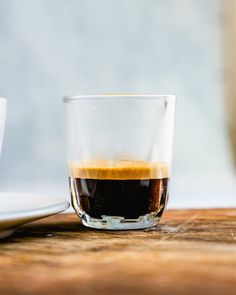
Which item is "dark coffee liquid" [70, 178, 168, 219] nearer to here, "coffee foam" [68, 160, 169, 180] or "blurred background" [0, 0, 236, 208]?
"coffee foam" [68, 160, 169, 180]

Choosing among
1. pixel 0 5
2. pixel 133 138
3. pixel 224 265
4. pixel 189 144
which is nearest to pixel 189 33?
pixel 189 144

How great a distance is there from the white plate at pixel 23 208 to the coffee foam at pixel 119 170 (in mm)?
46

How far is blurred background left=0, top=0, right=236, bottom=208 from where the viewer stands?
1.15m

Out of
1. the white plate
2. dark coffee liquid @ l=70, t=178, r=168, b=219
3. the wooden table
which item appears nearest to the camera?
the wooden table

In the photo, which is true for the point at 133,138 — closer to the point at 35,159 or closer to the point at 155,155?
the point at 155,155

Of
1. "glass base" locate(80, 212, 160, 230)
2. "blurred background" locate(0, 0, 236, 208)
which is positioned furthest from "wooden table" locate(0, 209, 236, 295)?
"blurred background" locate(0, 0, 236, 208)

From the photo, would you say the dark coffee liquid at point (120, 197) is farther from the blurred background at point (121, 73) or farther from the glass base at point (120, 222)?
the blurred background at point (121, 73)

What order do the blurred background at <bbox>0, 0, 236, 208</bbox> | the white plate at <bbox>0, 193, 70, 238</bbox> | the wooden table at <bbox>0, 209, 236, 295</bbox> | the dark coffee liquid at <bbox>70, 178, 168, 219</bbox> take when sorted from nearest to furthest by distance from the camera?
the wooden table at <bbox>0, 209, 236, 295</bbox>, the white plate at <bbox>0, 193, 70, 238</bbox>, the dark coffee liquid at <bbox>70, 178, 168, 219</bbox>, the blurred background at <bbox>0, 0, 236, 208</bbox>

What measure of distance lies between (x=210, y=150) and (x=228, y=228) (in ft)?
1.48

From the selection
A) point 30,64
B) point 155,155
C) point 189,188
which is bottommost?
point 189,188

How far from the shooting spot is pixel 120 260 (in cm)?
56

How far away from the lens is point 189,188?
3.85 feet

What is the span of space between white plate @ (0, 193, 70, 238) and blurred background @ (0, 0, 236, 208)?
36 cm

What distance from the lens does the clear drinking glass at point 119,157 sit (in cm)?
72
